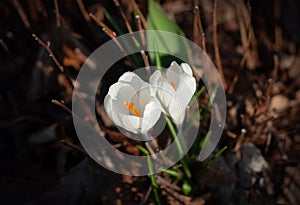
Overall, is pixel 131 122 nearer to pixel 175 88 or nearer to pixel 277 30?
pixel 175 88

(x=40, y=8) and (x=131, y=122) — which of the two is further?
(x=40, y=8)

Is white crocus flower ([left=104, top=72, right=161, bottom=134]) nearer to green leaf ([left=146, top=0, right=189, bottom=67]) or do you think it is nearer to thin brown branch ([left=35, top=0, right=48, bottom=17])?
green leaf ([left=146, top=0, right=189, bottom=67])

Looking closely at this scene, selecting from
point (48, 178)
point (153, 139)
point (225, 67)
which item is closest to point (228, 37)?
point (225, 67)

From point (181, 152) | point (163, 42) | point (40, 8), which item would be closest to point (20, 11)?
A: point (40, 8)

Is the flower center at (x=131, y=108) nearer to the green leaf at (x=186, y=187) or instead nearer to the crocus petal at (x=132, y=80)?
the crocus petal at (x=132, y=80)

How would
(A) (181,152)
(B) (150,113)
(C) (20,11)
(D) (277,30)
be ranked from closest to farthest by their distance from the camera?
(B) (150,113) → (A) (181,152) → (C) (20,11) → (D) (277,30)

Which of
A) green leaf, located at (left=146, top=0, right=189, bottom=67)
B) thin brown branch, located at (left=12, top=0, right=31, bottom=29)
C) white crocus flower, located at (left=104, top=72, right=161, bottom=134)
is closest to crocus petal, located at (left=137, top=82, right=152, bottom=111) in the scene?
white crocus flower, located at (left=104, top=72, right=161, bottom=134)

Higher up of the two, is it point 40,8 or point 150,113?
point 40,8
